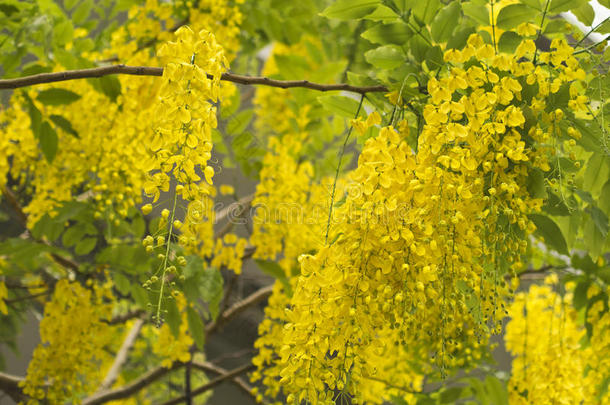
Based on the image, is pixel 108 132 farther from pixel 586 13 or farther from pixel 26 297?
pixel 586 13

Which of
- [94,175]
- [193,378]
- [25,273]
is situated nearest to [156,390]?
[193,378]

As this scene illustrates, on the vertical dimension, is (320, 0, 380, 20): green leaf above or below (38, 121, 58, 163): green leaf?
above

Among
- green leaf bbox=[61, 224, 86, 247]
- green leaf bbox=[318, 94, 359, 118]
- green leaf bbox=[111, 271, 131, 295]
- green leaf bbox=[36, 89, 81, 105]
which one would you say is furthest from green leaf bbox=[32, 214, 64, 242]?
green leaf bbox=[318, 94, 359, 118]

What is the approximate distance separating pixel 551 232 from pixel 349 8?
1.37 feet

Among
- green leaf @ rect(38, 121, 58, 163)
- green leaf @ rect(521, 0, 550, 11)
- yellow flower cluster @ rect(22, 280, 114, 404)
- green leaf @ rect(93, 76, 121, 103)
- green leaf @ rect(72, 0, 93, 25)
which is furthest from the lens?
green leaf @ rect(72, 0, 93, 25)

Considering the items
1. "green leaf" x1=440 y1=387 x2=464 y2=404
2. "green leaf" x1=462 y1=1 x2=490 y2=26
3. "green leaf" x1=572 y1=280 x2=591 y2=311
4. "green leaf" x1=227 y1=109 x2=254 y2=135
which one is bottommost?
"green leaf" x1=440 y1=387 x2=464 y2=404

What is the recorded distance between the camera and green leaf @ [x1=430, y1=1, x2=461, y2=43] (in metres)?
0.68

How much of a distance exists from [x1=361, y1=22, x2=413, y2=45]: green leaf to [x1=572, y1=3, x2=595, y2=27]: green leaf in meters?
0.21

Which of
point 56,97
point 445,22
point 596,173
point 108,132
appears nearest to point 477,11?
point 445,22

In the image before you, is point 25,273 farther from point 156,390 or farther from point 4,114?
point 156,390

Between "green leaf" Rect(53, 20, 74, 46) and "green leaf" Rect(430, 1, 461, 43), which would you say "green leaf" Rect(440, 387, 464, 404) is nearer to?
"green leaf" Rect(430, 1, 461, 43)

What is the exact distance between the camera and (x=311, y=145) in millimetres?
1547

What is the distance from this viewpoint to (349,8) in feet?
2.27

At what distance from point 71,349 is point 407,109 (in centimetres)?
91
